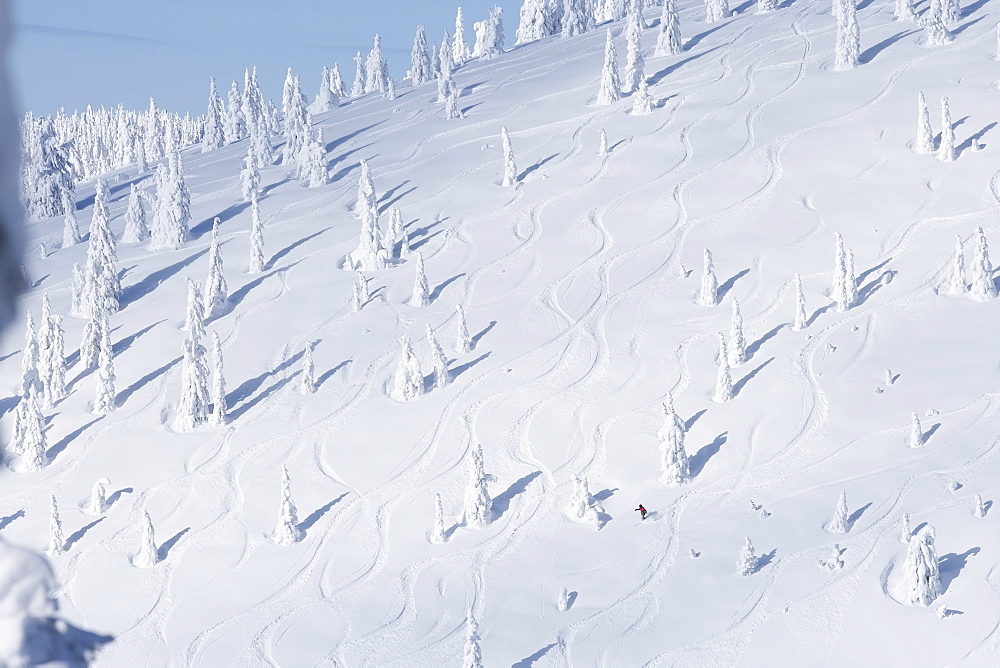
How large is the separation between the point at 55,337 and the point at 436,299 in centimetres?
1689

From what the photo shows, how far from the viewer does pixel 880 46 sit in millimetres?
79438

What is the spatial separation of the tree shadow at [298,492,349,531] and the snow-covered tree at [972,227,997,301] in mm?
26592

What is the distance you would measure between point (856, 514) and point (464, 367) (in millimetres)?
17844

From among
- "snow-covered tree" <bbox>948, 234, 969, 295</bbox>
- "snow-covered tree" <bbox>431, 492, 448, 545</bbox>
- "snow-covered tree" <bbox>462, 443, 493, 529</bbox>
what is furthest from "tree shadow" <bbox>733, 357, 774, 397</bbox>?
"snow-covered tree" <bbox>431, 492, 448, 545</bbox>

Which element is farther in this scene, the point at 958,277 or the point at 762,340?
the point at 958,277

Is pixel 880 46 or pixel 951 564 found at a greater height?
pixel 880 46

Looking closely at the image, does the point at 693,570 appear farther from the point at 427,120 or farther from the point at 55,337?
the point at 427,120

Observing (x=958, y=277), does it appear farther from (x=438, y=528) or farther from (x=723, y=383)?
(x=438, y=528)

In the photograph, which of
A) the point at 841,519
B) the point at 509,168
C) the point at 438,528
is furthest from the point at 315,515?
the point at 509,168

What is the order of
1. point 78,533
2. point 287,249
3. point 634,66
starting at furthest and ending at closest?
point 634,66, point 287,249, point 78,533

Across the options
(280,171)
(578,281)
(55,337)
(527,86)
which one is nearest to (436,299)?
(578,281)

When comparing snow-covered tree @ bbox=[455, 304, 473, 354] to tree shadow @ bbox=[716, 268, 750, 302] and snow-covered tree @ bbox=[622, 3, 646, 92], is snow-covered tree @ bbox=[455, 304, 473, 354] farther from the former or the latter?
snow-covered tree @ bbox=[622, 3, 646, 92]

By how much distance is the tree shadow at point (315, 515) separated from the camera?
4144cm

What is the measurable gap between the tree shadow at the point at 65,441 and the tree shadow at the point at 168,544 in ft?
26.7
